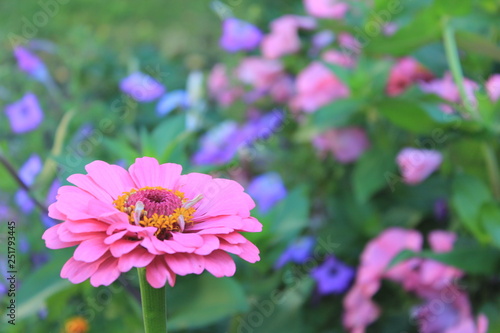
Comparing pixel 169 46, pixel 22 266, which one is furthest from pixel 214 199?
pixel 169 46

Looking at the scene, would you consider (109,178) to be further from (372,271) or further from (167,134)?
(372,271)

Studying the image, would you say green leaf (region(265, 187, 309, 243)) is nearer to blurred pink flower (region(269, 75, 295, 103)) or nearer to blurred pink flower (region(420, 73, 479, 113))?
blurred pink flower (region(420, 73, 479, 113))

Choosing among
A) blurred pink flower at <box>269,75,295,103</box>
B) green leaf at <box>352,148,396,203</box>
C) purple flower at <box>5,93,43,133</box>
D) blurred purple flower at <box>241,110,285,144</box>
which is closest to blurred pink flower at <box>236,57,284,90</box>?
blurred pink flower at <box>269,75,295,103</box>

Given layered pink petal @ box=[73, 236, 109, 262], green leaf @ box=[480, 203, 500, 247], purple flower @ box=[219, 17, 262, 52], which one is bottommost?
green leaf @ box=[480, 203, 500, 247]

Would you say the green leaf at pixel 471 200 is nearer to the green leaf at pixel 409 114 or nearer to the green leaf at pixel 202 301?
the green leaf at pixel 409 114

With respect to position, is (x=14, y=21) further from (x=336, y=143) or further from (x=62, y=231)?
(x=62, y=231)

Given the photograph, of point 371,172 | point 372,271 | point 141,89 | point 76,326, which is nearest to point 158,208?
point 76,326

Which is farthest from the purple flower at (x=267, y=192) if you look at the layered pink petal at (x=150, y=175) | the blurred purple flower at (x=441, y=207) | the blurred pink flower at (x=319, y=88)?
the layered pink petal at (x=150, y=175)
